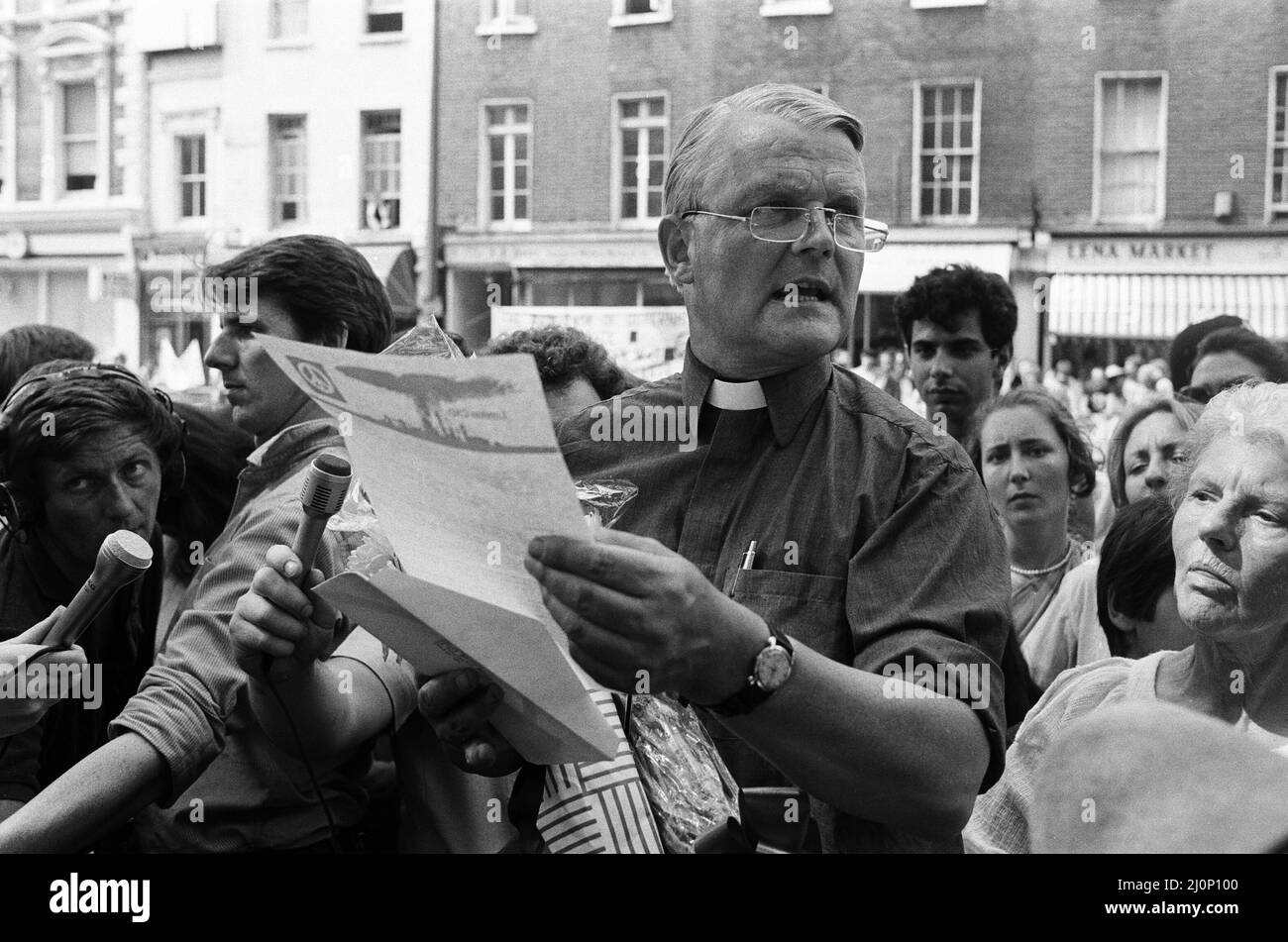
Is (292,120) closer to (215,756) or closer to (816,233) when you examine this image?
(215,756)

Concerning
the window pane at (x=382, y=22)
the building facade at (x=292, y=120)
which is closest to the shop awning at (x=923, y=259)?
the building facade at (x=292, y=120)

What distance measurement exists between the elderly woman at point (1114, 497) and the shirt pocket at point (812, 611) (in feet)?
5.01

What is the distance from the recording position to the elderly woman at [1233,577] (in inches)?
71.6

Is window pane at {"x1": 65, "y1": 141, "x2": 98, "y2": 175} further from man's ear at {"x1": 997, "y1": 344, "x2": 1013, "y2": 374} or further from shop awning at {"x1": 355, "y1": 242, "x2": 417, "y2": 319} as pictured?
man's ear at {"x1": 997, "y1": 344, "x2": 1013, "y2": 374}

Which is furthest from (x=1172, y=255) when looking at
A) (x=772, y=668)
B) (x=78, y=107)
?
(x=772, y=668)

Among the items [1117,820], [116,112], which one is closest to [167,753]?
[1117,820]

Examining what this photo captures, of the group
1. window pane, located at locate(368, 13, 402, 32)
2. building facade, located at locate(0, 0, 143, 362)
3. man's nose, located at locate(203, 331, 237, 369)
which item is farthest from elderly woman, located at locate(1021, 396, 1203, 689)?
window pane, located at locate(368, 13, 402, 32)

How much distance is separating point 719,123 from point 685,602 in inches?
26.9

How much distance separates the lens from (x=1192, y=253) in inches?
701

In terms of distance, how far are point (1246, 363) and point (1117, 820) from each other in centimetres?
354

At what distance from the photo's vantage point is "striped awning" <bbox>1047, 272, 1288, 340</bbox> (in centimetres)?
1741

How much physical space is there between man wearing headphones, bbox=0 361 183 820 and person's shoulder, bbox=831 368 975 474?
125 cm

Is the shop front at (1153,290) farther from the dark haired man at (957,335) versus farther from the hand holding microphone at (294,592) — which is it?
the hand holding microphone at (294,592)

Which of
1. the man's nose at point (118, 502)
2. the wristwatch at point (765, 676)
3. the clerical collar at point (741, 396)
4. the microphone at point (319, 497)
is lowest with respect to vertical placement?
the wristwatch at point (765, 676)
